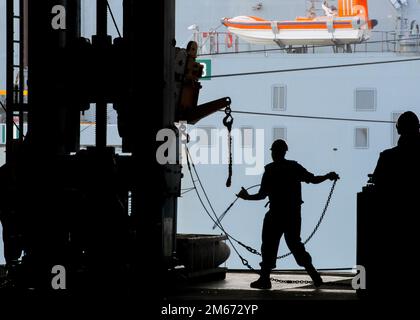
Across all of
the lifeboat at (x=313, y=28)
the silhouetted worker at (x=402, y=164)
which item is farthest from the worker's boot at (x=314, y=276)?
the lifeboat at (x=313, y=28)

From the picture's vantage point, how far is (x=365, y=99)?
75.9ft

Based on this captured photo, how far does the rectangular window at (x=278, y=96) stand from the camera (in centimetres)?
2351

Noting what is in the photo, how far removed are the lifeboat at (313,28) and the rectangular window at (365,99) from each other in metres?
1.30

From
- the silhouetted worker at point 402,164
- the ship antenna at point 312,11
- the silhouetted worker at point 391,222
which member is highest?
the ship antenna at point 312,11

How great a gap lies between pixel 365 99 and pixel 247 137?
331cm

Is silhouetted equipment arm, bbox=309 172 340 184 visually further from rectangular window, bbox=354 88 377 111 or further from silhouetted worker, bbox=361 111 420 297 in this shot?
rectangular window, bbox=354 88 377 111

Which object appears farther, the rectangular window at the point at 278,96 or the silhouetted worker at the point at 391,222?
the rectangular window at the point at 278,96

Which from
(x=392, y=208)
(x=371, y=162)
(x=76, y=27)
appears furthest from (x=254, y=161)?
(x=392, y=208)

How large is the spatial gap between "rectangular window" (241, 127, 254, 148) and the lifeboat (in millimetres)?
2368

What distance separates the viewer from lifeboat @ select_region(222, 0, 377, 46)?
22625mm

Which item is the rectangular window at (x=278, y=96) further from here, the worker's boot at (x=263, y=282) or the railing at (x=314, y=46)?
the worker's boot at (x=263, y=282)

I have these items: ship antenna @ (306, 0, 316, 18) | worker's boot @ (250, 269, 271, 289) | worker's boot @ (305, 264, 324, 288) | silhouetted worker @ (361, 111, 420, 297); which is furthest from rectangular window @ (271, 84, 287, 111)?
silhouetted worker @ (361, 111, 420, 297)
